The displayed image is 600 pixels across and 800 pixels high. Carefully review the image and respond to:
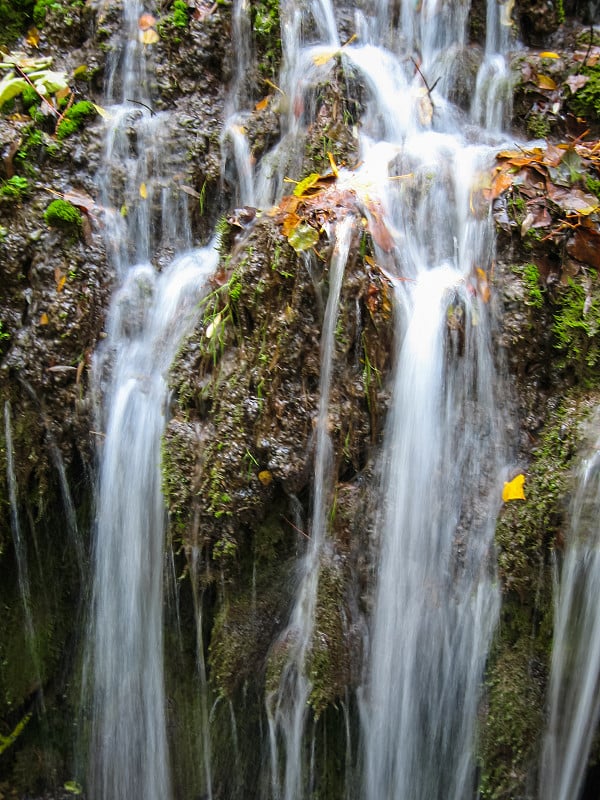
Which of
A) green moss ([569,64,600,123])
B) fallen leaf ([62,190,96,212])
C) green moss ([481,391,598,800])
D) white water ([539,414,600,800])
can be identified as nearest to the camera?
white water ([539,414,600,800])

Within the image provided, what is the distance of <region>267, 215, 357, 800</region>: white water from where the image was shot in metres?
3.15

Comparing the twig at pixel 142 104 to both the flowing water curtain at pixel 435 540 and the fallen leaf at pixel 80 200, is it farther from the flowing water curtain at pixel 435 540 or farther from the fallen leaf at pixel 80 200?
the flowing water curtain at pixel 435 540

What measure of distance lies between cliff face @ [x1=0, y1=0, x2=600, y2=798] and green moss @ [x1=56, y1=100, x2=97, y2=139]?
17cm

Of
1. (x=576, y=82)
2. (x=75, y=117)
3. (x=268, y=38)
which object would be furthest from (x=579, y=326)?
(x=75, y=117)

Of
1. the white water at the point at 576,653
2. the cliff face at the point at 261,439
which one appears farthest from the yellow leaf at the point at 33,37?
the white water at the point at 576,653

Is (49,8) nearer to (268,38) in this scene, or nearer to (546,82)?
(268,38)

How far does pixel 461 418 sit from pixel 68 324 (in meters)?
2.11

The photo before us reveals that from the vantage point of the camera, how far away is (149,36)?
14.8ft

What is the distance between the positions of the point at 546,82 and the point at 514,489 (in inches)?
107

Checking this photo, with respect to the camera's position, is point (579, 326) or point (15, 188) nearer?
point (579, 326)

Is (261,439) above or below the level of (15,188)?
below

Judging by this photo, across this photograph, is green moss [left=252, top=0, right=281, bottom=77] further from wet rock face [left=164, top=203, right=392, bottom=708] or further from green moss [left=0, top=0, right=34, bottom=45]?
wet rock face [left=164, top=203, right=392, bottom=708]

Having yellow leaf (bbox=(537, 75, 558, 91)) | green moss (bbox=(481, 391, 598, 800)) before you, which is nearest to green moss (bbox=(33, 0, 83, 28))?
yellow leaf (bbox=(537, 75, 558, 91))

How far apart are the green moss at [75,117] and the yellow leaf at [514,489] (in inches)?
130
